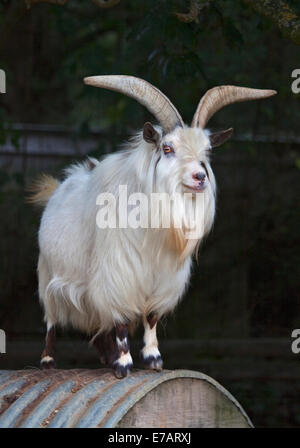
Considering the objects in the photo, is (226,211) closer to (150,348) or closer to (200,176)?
(150,348)

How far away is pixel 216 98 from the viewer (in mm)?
4828

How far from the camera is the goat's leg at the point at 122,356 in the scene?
472 cm

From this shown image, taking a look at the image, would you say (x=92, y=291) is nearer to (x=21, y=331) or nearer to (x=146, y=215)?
(x=146, y=215)

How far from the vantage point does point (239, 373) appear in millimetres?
7898

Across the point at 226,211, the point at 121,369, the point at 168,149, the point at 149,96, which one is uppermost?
the point at 149,96

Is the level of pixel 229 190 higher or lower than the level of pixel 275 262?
higher

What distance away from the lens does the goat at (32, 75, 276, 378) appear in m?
4.57

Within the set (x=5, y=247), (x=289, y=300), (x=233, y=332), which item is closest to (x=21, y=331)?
(x=5, y=247)

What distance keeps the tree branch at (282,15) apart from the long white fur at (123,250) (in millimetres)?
1093

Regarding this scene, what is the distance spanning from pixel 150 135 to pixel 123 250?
67 cm

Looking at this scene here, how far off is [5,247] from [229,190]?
95.6 inches

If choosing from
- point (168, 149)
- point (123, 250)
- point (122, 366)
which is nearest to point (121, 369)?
point (122, 366)

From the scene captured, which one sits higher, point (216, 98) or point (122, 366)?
point (216, 98)

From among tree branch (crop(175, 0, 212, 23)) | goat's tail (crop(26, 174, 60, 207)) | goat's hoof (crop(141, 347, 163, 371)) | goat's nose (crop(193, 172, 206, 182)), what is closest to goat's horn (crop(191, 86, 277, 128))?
goat's nose (crop(193, 172, 206, 182))
